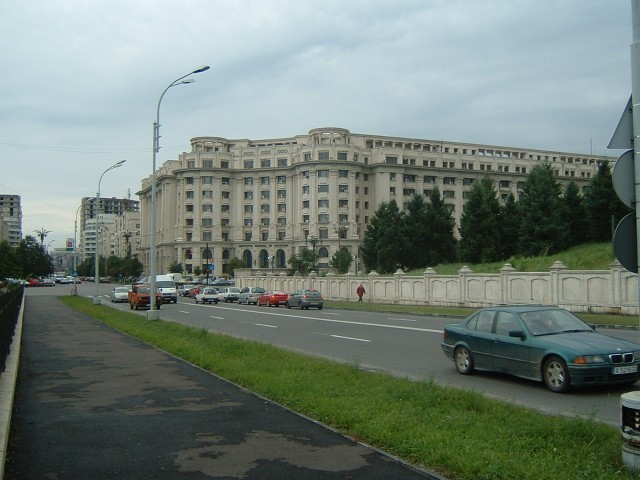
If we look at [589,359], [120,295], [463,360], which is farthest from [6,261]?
[589,359]

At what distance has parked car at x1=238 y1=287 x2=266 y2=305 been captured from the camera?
52394mm

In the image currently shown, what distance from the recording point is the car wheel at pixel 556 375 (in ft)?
35.0

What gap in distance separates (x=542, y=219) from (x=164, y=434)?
57.7m

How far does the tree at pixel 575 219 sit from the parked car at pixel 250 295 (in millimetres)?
28952

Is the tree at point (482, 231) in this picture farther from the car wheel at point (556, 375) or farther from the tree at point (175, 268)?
the tree at point (175, 268)

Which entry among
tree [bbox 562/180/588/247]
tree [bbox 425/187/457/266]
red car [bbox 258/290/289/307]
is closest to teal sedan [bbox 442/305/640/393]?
red car [bbox 258/290/289/307]

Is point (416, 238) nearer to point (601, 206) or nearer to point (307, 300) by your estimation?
point (601, 206)

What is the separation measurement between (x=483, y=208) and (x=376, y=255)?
73.2 ft

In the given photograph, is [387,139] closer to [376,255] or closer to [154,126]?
[376,255]

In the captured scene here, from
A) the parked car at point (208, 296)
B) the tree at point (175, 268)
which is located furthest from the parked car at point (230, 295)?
the tree at point (175, 268)

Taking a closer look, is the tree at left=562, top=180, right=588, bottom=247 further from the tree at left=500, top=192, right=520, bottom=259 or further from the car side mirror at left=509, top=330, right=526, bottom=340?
the car side mirror at left=509, top=330, right=526, bottom=340

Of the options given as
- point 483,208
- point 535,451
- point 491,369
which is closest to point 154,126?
point 491,369

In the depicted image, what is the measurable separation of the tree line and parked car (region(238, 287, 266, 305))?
24.2 m

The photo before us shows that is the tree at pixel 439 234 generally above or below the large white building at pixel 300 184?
below
